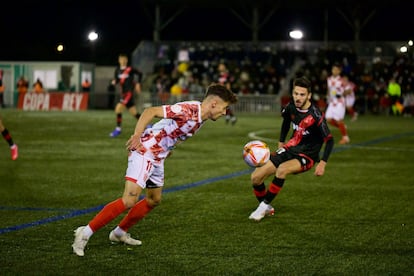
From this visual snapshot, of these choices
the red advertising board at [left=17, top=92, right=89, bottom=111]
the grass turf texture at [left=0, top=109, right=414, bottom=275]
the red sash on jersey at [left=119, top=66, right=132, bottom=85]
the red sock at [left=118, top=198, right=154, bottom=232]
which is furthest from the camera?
the red advertising board at [left=17, top=92, right=89, bottom=111]

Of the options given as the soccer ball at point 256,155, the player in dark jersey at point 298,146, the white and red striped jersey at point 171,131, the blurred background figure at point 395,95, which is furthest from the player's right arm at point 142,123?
the blurred background figure at point 395,95

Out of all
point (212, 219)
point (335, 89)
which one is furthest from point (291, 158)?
point (335, 89)

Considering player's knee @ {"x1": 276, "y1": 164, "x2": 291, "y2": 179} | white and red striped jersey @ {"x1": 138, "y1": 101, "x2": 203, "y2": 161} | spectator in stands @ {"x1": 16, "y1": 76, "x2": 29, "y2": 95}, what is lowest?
player's knee @ {"x1": 276, "y1": 164, "x2": 291, "y2": 179}

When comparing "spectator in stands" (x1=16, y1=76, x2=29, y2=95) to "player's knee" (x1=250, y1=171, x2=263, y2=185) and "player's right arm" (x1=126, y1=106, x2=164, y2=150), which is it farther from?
"player's right arm" (x1=126, y1=106, x2=164, y2=150)

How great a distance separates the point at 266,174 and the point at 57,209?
262cm

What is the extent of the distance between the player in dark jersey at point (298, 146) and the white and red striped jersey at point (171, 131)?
2327mm

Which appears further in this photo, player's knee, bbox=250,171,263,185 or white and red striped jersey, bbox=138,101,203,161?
player's knee, bbox=250,171,263,185

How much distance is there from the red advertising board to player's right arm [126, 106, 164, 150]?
31.5 m

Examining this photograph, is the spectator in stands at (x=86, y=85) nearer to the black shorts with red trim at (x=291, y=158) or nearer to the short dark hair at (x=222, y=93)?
the black shorts with red trim at (x=291, y=158)

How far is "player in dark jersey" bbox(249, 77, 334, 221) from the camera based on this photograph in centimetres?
902

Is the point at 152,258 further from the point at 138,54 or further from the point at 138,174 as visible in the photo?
the point at 138,54

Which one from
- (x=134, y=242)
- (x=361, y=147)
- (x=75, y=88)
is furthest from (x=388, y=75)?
(x=134, y=242)

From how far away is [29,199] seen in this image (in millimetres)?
9805

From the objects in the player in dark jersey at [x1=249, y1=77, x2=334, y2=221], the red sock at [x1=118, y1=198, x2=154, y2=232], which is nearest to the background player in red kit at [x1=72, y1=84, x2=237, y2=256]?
the red sock at [x1=118, y1=198, x2=154, y2=232]
